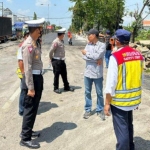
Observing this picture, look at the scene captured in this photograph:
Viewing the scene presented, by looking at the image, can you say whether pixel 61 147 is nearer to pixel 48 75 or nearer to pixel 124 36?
pixel 124 36

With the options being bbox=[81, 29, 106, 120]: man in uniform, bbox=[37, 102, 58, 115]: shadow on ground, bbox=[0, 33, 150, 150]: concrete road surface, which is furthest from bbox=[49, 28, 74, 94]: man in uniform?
bbox=[81, 29, 106, 120]: man in uniform

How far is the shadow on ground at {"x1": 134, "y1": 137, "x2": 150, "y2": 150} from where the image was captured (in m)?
4.50

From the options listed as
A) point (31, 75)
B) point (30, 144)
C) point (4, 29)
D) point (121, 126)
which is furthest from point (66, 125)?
point (4, 29)

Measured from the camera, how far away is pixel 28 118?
4.52 m

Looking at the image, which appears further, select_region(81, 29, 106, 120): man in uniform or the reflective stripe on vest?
select_region(81, 29, 106, 120): man in uniform

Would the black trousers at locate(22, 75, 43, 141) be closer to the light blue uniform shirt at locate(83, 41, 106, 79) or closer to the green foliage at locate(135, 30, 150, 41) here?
the light blue uniform shirt at locate(83, 41, 106, 79)

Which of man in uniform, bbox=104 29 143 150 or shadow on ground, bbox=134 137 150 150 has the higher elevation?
man in uniform, bbox=104 29 143 150

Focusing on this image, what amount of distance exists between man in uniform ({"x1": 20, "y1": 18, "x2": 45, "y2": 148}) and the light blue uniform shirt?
4.64 feet

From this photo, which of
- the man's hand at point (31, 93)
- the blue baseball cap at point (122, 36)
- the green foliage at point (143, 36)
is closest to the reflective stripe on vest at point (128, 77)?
the blue baseball cap at point (122, 36)

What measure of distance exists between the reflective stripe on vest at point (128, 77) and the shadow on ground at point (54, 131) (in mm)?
1757

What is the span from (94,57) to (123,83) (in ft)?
6.83

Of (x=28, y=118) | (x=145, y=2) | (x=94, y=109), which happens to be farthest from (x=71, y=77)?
(x=145, y=2)

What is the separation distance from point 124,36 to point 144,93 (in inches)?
188

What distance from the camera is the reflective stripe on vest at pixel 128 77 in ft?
11.3
